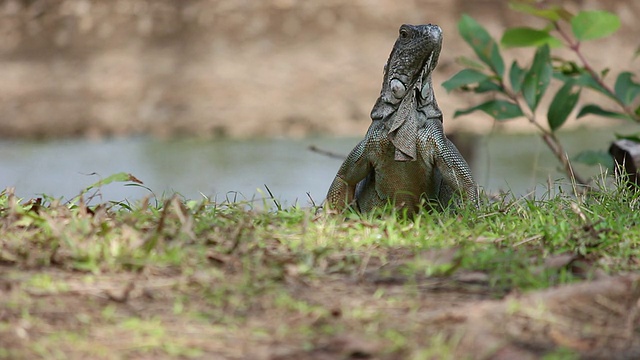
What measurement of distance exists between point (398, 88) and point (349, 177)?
0.43 metres

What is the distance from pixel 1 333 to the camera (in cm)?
240

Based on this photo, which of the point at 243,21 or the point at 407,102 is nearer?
the point at 407,102

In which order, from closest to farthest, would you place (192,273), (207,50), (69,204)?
(192,273) → (69,204) → (207,50)

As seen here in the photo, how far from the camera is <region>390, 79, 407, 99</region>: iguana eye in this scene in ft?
→ 12.8

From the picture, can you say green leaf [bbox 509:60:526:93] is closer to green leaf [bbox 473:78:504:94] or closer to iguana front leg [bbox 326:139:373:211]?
green leaf [bbox 473:78:504:94]

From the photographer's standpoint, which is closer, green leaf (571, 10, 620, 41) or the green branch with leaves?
the green branch with leaves

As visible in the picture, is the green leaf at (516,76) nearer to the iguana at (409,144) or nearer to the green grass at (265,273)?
the iguana at (409,144)

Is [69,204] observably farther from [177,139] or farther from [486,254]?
[177,139]

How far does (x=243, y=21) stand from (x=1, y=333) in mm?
7986

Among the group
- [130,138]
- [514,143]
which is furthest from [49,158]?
[514,143]

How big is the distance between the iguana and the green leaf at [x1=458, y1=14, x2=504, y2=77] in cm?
179

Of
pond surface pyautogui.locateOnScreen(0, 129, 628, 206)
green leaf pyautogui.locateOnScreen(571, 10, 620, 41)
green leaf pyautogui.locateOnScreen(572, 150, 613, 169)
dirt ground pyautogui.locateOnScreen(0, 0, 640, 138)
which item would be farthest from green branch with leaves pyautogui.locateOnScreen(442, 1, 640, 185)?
dirt ground pyautogui.locateOnScreen(0, 0, 640, 138)

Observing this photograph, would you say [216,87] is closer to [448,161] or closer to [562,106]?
[562,106]

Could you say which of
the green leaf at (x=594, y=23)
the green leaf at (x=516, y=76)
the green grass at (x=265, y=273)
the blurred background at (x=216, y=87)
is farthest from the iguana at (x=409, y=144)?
the blurred background at (x=216, y=87)
